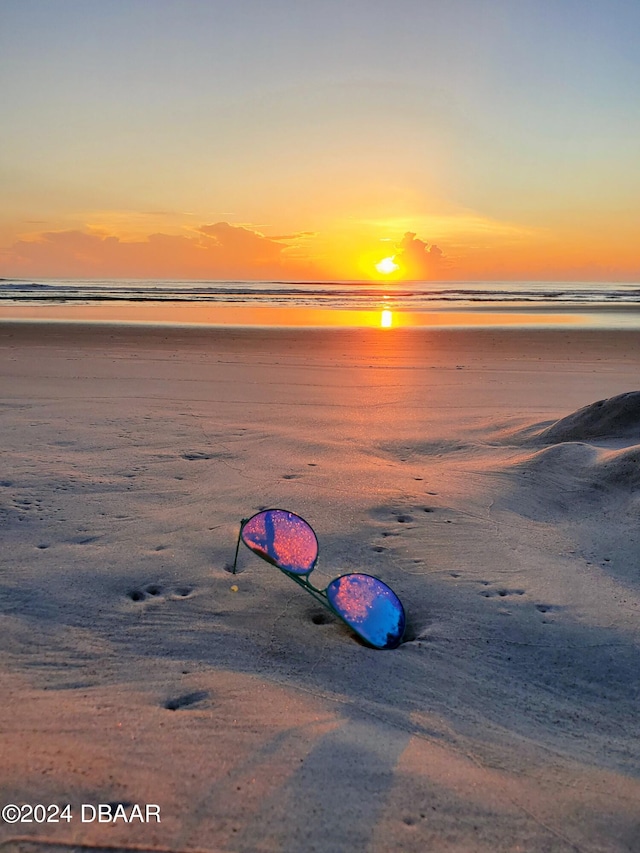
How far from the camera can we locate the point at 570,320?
19.9 meters

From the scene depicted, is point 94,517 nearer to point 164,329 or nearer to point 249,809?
point 249,809

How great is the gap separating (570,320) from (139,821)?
20.7 meters

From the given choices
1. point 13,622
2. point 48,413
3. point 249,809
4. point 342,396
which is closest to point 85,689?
point 13,622

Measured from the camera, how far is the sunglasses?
7.75 feet

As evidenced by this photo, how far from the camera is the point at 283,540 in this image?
2572 mm

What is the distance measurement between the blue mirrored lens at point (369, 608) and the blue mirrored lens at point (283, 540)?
7.2 inches

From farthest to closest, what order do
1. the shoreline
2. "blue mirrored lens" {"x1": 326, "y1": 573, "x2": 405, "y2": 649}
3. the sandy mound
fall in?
1. the shoreline
2. the sandy mound
3. "blue mirrored lens" {"x1": 326, "y1": 573, "x2": 405, "y2": 649}

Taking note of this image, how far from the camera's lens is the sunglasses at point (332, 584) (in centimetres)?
236

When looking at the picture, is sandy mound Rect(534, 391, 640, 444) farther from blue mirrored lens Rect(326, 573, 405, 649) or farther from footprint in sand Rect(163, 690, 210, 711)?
footprint in sand Rect(163, 690, 210, 711)

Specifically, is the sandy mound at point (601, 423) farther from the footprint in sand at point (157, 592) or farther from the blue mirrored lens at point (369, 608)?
the footprint in sand at point (157, 592)

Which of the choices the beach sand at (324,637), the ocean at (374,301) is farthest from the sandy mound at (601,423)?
the ocean at (374,301)

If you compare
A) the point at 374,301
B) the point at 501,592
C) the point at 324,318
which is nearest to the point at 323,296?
the point at 374,301

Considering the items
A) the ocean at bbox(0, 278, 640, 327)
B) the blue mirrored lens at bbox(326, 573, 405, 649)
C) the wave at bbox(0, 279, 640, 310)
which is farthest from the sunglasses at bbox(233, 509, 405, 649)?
the wave at bbox(0, 279, 640, 310)

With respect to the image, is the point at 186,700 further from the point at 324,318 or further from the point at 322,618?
the point at 324,318
